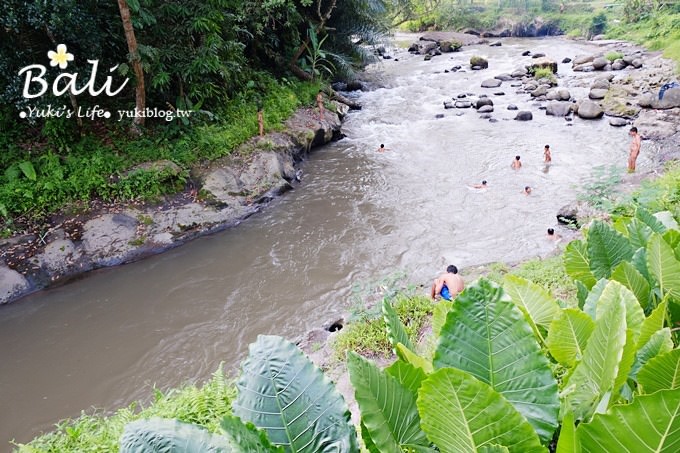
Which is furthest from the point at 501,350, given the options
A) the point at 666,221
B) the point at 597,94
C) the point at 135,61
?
the point at 597,94

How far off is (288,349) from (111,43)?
920 centimetres

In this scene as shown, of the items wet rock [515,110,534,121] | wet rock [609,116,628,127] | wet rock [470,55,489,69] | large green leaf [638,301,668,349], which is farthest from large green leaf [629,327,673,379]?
wet rock [470,55,489,69]

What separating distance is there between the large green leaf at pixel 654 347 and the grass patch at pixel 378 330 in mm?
3114

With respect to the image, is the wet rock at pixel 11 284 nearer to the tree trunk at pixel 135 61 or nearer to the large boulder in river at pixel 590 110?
the tree trunk at pixel 135 61

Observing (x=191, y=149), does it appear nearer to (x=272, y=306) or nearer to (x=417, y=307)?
(x=272, y=306)

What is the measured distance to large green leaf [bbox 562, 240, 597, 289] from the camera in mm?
1846

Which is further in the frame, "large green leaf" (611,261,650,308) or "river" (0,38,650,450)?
"river" (0,38,650,450)

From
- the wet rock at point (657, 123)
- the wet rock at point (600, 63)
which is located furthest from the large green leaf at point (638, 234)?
the wet rock at point (600, 63)

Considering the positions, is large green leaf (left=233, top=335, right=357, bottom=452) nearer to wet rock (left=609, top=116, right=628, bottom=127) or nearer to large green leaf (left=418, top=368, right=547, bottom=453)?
large green leaf (left=418, top=368, right=547, bottom=453)

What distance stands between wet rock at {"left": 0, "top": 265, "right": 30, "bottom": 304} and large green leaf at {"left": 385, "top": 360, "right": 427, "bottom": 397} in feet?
23.8

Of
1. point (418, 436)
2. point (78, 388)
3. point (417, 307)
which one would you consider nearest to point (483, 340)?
point (418, 436)

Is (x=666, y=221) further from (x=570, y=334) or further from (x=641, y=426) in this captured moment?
(x=641, y=426)

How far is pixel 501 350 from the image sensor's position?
99 cm

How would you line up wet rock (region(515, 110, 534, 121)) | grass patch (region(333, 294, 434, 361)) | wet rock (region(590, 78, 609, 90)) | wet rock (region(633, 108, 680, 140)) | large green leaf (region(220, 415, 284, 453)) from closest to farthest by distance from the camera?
large green leaf (region(220, 415, 284, 453)) < grass patch (region(333, 294, 434, 361)) < wet rock (region(633, 108, 680, 140)) < wet rock (region(515, 110, 534, 121)) < wet rock (region(590, 78, 609, 90))
